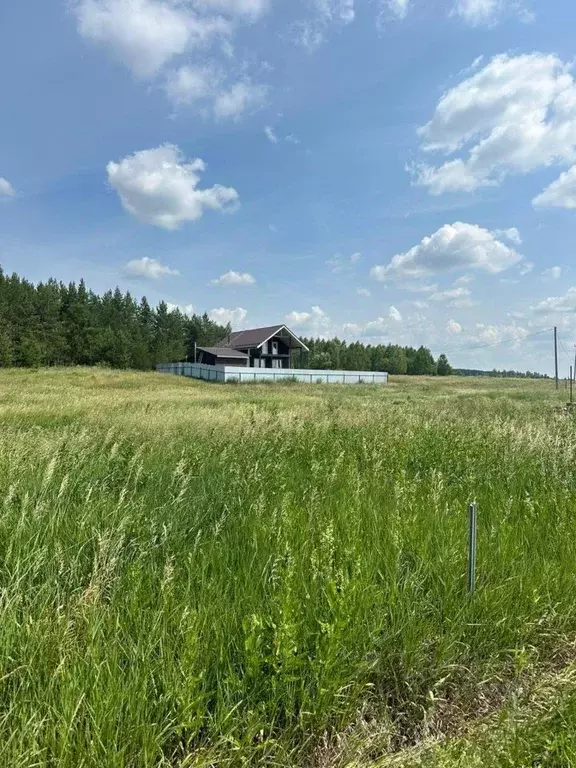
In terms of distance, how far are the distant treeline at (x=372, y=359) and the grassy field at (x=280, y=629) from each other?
95.5 m

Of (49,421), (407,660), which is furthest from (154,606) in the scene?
(49,421)

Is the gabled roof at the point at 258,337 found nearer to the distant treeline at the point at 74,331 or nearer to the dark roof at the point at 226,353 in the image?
the dark roof at the point at 226,353

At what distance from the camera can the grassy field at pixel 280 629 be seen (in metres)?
1.88

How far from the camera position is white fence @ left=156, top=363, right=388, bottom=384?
45812mm

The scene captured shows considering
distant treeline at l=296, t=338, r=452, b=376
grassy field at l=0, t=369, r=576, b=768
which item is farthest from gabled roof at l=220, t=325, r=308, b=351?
grassy field at l=0, t=369, r=576, b=768

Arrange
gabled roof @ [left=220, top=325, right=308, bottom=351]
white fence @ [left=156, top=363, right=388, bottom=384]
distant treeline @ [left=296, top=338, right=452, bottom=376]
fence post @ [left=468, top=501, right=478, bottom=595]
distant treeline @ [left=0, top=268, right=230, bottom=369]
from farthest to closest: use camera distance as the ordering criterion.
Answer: distant treeline @ [left=296, top=338, right=452, bottom=376]
distant treeline @ [left=0, top=268, right=230, bottom=369]
gabled roof @ [left=220, top=325, right=308, bottom=351]
white fence @ [left=156, top=363, right=388, bottom=384]
fence post @ [left=468, top=501, right=478, bottom=595]

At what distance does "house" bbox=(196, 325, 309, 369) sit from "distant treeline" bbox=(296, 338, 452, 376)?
132 feet

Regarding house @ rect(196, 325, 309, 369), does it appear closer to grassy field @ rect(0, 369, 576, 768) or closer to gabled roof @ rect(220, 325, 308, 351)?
gabled roof @ rect(220, 325, 308, 351)

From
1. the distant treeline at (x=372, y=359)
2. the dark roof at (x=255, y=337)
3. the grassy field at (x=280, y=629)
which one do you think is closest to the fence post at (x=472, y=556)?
the grassy field at (x=280, y=629)

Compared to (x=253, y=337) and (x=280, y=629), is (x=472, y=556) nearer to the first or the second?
(x=280, y=629)

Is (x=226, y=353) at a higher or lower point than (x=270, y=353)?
higher

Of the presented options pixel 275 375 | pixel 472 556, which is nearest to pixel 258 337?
pixel 275 375

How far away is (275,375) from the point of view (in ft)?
157

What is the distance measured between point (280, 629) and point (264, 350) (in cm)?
5569
